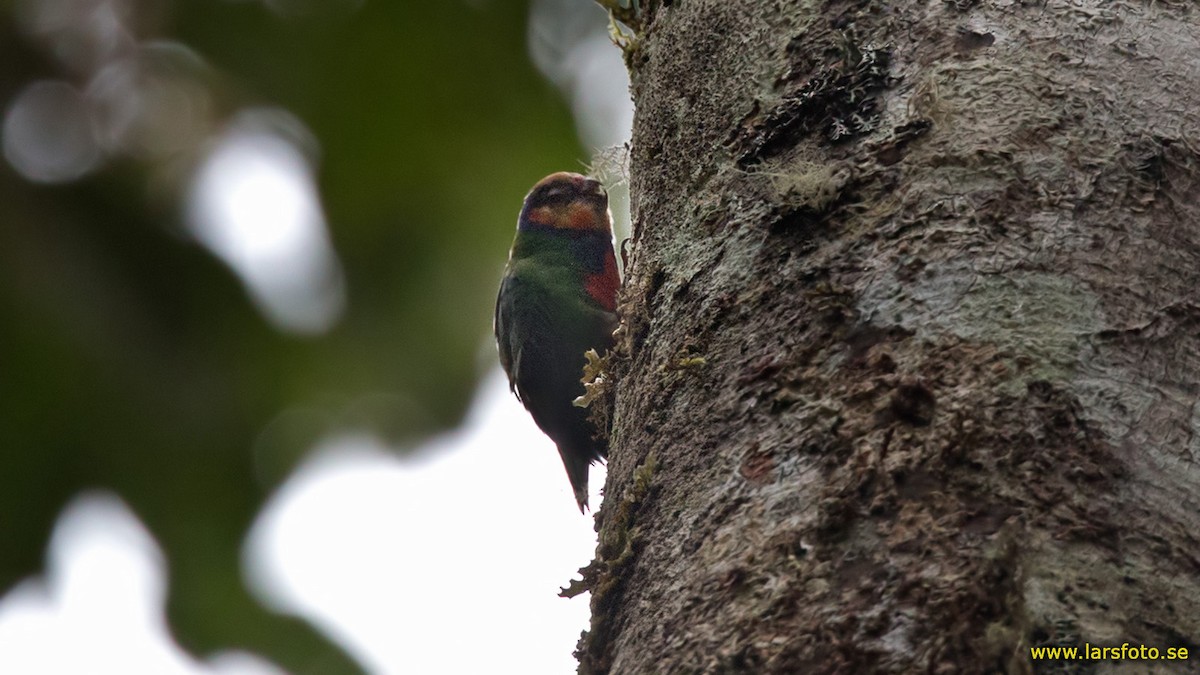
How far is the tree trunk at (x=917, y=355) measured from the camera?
1.22 metres

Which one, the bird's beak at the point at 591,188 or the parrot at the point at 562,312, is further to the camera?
the bird's beak at the point at 591,188

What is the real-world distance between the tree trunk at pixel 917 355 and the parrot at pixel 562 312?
70.5 inches

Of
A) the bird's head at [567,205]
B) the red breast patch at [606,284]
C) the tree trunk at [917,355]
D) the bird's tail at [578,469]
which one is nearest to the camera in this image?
the tree trunk at [917,355]

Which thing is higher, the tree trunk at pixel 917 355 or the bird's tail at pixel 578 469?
the bird's tail at pixel 578 469

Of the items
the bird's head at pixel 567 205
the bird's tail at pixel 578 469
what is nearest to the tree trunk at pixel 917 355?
the bird's tail at pixel 578 469

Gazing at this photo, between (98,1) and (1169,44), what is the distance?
3170 millimetres

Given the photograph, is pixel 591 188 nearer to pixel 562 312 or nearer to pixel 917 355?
pixel 562 312

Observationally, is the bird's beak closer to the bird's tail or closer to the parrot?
the parrot

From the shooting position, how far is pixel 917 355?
1422 millimetres

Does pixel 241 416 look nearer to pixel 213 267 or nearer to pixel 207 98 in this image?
pixel 213 267

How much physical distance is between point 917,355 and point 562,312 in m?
2.46

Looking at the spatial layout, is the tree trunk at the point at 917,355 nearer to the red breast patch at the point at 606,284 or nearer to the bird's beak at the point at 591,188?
the red breast patch at the point at 606,284

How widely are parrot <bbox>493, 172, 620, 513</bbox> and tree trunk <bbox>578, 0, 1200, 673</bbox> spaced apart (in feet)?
5.87

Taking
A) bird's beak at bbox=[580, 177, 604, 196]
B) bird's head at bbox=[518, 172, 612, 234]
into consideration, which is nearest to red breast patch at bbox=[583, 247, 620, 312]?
bird's head at bbox=[518, 172, 612, 234]
